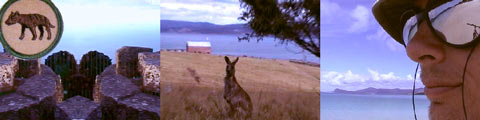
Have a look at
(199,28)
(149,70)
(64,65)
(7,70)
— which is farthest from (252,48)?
(7,70)

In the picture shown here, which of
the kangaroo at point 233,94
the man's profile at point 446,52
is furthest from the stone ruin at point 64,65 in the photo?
the man's profile at point 446,52

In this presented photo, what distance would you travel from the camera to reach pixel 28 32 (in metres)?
5.74

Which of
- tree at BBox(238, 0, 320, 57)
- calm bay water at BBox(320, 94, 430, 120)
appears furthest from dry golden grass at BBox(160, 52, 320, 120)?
calm bay water at BBox(320, 94, 430, 120)

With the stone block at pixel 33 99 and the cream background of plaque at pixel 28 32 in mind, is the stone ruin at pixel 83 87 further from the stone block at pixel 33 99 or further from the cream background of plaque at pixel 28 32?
the cream background of plaque at pixel 28 32

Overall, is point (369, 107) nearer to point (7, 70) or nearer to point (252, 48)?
point (252, 48)

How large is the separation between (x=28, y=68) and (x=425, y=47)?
5.23 meters

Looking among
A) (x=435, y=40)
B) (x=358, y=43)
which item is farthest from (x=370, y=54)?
(x=435, y=40)

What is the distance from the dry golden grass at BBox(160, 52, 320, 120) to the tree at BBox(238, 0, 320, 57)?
14.3 inches

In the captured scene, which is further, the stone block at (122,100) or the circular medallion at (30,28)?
the stone block at (122,100)

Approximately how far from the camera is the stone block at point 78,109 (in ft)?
19.0

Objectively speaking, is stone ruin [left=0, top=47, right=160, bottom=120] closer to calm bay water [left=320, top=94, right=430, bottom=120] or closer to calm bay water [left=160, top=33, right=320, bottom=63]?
calm bay water [left=160, top=33, right=320, bottom=63]

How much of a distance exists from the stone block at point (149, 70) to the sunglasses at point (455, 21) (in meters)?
5.05

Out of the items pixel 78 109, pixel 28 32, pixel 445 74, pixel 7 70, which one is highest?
pixel 28 32

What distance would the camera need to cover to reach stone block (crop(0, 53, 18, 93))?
18.7ft
